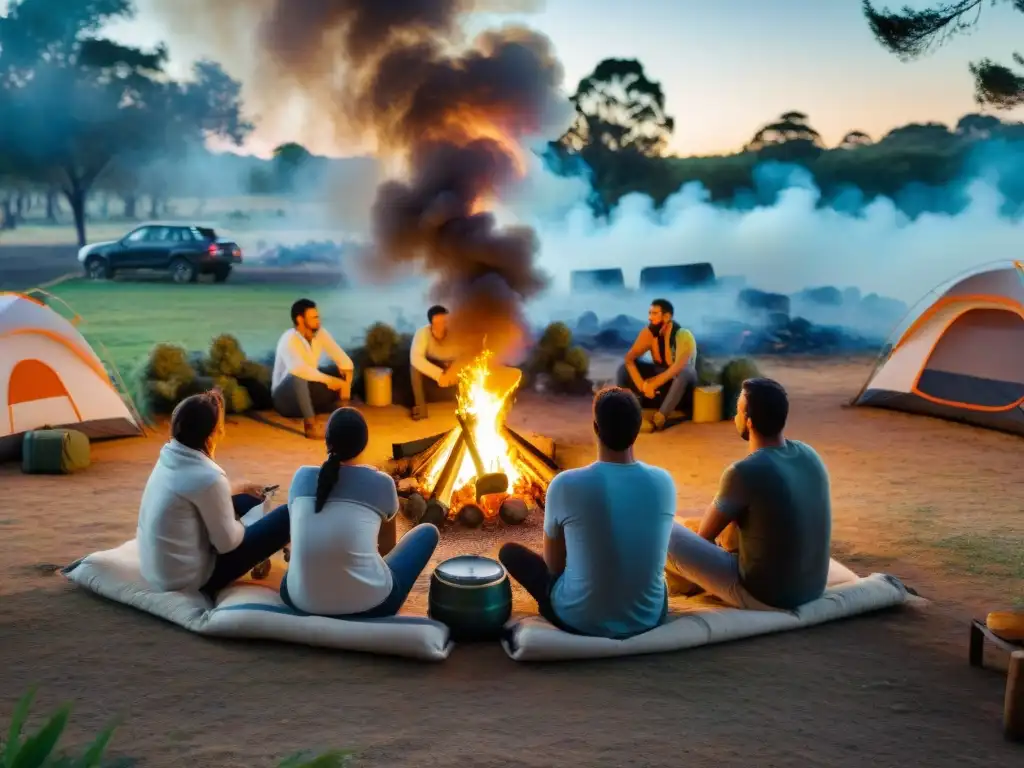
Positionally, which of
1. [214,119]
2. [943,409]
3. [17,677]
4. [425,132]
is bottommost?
[17,677]

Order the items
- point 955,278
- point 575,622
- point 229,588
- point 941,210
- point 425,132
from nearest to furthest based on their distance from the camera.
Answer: point 575,622
point 229,588
point 955,278
point 425,132
point 941,210

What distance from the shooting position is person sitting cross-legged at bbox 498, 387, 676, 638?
3.95 meters

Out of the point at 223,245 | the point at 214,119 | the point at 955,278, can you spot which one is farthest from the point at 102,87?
the point at 955,278

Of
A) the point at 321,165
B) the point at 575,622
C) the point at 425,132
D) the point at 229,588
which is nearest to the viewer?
the point at 575,622

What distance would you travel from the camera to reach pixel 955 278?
922 cm

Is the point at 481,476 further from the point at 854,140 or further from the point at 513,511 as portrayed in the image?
the point at 854,140

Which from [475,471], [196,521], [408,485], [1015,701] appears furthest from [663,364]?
[1015,701]

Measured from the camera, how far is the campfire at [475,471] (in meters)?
6.24

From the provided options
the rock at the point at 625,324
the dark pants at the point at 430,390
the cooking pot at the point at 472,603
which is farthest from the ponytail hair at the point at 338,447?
the rock at the point at 625,324

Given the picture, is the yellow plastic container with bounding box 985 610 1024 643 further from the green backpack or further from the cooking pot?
the green backpack

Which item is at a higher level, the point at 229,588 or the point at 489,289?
the point at 489,289

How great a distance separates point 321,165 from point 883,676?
1457 cm

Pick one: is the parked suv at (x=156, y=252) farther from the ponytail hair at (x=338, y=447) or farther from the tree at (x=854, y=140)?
the ponytail hair at (x=338, y=447)

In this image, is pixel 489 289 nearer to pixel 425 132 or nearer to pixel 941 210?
pixel 425 132
